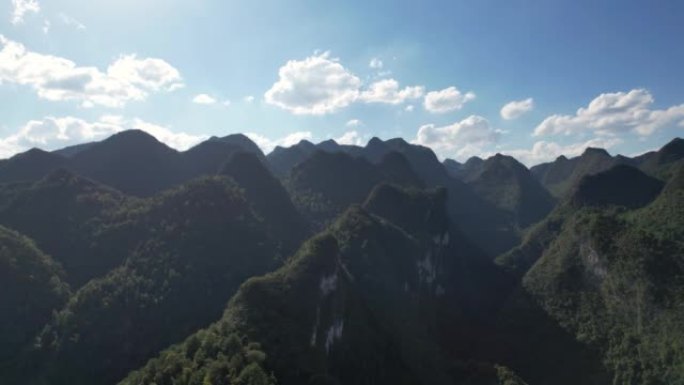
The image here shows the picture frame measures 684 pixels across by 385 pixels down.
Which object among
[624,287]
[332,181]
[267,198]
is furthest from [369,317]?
[332,181]

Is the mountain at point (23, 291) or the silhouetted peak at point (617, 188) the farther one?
the silhouetted peak at point (617, 188)

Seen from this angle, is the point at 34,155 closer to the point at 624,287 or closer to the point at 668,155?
the point at 624,287

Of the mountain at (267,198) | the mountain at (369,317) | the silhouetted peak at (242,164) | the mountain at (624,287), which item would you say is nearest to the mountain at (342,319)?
the mountain at (369,317)

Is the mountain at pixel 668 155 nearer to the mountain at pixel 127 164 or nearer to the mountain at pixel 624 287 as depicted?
the mountain at pixel 624 287

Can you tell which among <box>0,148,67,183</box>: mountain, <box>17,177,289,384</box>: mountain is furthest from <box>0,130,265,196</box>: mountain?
<box>17,177,289,384</box>: mountain

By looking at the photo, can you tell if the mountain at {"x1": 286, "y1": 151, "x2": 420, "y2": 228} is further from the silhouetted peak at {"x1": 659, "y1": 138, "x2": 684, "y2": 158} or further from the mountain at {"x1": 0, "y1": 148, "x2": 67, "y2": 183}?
the silhouetted peak at {"x1": 659, "y1": 138, "x2": 684, "y2": 158}

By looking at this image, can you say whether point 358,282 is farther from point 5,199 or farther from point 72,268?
point 5,199
